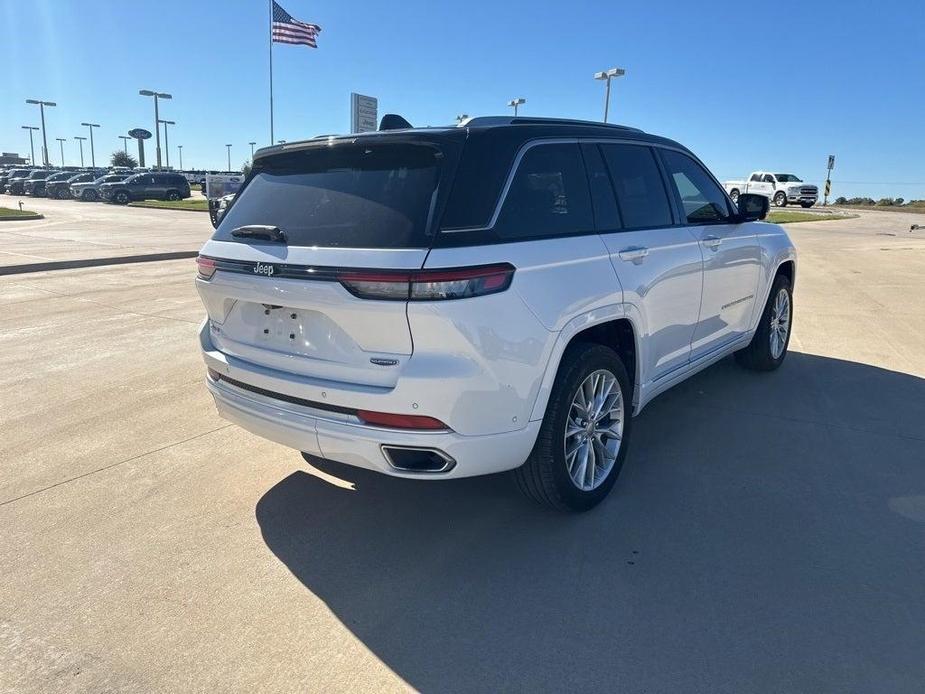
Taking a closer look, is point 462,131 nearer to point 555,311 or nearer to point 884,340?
point 555,311

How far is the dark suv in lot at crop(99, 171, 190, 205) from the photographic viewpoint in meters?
42.1

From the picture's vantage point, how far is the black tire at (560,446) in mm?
3211

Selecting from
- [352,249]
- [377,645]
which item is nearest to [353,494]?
[377,645]

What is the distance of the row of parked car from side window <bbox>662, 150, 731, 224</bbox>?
43.9m

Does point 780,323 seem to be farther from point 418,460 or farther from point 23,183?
point 23,183

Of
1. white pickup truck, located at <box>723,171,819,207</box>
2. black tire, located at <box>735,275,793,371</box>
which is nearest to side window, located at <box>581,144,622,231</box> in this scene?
black tire, located at <box>735,275,793,371</box>

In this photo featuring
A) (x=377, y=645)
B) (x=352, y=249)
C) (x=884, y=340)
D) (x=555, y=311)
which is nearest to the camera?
(x=377, y=645)

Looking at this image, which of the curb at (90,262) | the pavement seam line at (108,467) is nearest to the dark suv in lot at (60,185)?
the curb at (90,262)

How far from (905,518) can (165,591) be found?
3.55 m

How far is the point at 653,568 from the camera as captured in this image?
3064 millimetres

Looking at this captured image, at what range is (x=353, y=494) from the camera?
3795mm

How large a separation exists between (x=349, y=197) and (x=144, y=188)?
4490 cm

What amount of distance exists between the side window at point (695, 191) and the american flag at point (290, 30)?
2149 cm

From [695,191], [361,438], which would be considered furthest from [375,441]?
[695,191]
